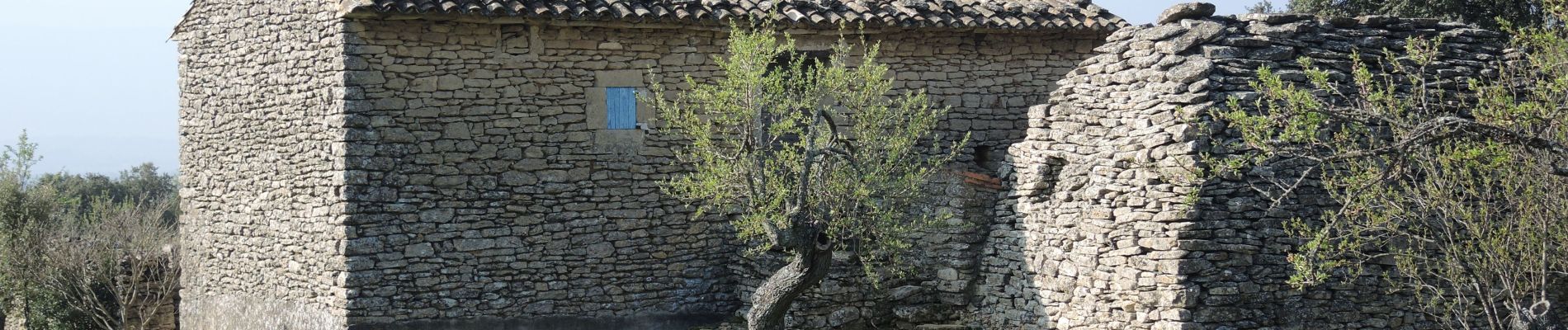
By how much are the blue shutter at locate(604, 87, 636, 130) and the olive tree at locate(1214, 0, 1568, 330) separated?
540 centimetres

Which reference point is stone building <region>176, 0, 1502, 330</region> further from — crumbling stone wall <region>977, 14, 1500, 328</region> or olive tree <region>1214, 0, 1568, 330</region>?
olive tree <region>1214, 0, 1568, 330</region>

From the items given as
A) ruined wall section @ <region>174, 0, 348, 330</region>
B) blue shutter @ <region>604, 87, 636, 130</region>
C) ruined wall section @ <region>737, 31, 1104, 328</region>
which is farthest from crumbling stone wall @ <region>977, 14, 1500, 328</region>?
ruined wall section @ <region>174, 0, 348, 330</region>

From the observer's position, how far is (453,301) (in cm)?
1340

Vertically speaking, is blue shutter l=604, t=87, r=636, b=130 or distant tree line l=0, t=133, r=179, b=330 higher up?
blue shutter l=604, t=87, r=636, b=130

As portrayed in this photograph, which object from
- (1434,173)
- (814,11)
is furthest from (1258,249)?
(814,11)

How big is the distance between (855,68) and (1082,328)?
3.65 metres

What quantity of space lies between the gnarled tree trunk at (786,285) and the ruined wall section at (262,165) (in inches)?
143

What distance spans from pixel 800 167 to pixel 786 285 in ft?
3.29

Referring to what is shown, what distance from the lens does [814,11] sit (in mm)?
14188

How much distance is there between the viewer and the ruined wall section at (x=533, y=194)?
13.0 metres

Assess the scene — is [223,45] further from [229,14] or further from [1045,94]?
[1045,94]

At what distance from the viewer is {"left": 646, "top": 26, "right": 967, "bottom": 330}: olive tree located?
1238cm

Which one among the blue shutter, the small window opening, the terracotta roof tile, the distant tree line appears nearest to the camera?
the terracotta roof tile

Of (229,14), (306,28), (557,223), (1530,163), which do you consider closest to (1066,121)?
(1530,163)
